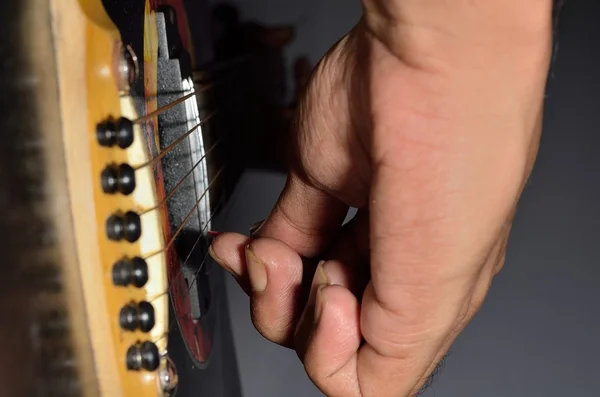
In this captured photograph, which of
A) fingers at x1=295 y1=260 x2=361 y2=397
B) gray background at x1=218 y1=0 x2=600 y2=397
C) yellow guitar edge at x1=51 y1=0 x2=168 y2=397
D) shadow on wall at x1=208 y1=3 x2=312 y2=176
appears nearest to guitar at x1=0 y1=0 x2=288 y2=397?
yellow guitar edge at x1=51 y1=0 x2=168 y2=397

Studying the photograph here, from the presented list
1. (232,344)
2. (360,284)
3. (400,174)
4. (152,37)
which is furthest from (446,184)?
(232,344)

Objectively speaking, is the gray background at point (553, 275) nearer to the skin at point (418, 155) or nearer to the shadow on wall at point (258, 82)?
the shadow on wall at point (258, 82)

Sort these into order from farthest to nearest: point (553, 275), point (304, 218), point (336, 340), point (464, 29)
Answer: point (553, 275) < point (304, 218) < point (336, 340) < point (464, 29)

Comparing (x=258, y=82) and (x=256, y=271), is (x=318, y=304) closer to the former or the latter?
(x=256, y=271)

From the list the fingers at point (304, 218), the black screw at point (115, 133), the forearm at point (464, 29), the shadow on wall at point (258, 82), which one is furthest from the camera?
the shadow on wall at point (258, 82)

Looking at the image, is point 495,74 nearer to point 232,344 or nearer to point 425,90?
point 425,90

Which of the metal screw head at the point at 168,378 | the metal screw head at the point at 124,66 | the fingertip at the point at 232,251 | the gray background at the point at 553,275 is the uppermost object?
the metal screw head at the point at 124,66

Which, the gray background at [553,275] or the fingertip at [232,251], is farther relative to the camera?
the gray background at [553,275]

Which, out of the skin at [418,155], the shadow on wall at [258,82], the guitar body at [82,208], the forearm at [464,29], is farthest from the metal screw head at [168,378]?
the shadow on wall at [258,82]

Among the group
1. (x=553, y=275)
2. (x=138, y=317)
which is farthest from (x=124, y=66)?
(x=553, y=275)
